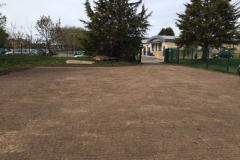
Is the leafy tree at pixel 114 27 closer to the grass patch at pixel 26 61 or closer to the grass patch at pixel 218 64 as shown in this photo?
the grass patch at pixel 26 61

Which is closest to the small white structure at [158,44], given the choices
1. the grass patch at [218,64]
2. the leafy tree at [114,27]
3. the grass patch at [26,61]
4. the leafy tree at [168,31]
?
the leafy tree at [168,31]

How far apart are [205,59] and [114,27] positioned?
9.37m

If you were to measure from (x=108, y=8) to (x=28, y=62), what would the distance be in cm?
941

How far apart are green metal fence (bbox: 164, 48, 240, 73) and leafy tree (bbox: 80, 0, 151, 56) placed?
17.1 feet

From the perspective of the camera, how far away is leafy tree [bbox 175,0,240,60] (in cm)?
2548

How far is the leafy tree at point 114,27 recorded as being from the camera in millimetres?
23594

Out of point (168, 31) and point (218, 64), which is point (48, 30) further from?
point (168, 31)

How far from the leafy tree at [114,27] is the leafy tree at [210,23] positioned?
577 centimetres

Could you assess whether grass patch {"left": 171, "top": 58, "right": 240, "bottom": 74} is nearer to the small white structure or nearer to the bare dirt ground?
the bare dirt ground

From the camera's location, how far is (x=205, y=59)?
68.9ft

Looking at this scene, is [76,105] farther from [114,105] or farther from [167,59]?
[167,59]

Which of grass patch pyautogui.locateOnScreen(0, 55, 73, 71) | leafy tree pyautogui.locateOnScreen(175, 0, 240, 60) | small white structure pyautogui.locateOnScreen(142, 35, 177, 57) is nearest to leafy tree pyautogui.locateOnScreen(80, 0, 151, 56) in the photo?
grass patch pyautogui.locateOnScreen(0, 55, 73, 71)

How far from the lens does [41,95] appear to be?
783cm

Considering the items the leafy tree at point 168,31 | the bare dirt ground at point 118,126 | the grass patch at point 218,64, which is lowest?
the bare dirt ground at point 118,126
